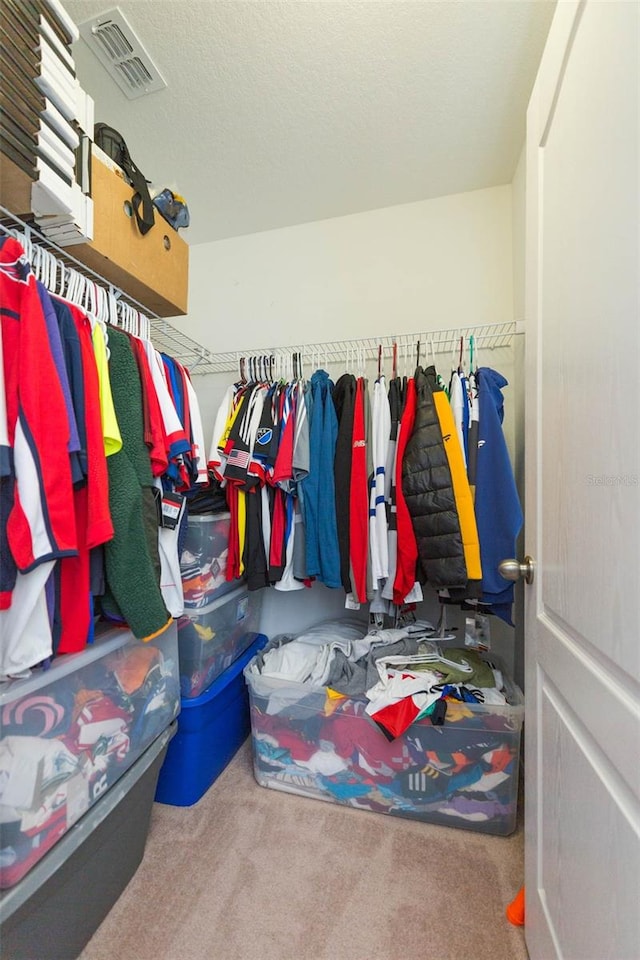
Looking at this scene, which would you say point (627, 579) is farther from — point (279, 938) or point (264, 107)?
point (264, 107)

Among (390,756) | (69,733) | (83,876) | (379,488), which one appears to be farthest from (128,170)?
(390,756)

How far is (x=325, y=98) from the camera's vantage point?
142 centimetres

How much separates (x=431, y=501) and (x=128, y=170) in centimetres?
148

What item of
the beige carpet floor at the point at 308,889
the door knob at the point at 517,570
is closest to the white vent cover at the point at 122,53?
the door knob at the point at 517,570

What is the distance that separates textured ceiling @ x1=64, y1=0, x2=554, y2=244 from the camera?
1179mm

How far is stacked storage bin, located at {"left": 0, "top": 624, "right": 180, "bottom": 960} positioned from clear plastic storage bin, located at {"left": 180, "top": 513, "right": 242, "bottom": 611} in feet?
0.93

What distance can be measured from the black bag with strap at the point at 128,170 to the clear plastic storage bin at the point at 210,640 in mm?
1391

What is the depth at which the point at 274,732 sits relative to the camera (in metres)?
1.47

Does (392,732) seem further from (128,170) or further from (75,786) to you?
(128,170)

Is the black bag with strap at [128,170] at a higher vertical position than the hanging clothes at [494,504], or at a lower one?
higher

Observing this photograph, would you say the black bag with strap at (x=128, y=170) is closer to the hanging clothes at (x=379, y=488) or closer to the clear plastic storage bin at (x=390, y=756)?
the hanging clothes at (x=379, y=488)

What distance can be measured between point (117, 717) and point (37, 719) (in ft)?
0.83

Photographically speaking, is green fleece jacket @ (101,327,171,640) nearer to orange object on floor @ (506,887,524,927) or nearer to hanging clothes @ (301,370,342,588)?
hanging clothes @ (301,370,342,588)

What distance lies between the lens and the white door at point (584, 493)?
1.71 ft
